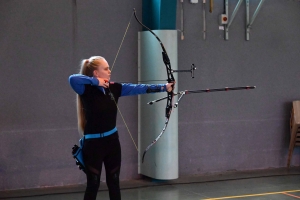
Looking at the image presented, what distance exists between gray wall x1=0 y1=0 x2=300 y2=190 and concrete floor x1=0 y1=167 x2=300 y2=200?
216 mm

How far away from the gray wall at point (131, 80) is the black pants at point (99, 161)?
1.86m

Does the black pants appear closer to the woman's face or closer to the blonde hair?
the blonde hair

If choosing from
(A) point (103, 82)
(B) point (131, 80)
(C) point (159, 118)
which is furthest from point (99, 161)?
(B) point (131, 80)

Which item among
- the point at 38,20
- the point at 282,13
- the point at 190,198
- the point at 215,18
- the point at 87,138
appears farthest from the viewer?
the point at 282,13

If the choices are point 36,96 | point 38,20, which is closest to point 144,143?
point 36,96

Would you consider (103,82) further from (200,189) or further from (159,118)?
(200,189)

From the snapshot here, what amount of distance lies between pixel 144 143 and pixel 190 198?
3.31 feet

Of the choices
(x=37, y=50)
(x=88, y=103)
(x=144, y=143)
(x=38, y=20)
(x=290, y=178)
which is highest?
(x=38, y=20)

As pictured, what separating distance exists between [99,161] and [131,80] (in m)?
2.27

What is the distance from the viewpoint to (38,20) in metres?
4.91

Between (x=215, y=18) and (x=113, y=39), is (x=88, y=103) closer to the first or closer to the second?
(x=113, y=39)

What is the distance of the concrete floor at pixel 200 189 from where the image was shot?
4.62 m

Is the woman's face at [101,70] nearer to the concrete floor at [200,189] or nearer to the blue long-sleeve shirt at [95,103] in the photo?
the blue long-sleeve shirt at [95,103]

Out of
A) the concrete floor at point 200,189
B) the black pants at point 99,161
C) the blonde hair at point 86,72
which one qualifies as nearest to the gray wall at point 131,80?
the concrete floor at point 200,189
